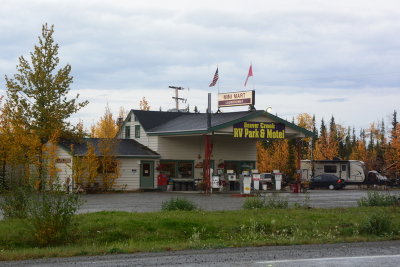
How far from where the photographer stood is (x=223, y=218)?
53.5 feet

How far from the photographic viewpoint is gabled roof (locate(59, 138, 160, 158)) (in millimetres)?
38562

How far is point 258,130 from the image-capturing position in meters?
38.8

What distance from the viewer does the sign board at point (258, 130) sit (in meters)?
37.9

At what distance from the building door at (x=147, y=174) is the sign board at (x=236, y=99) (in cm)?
696

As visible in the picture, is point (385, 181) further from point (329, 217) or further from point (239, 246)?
point (239, 246)

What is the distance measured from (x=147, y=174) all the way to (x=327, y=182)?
17.8 m

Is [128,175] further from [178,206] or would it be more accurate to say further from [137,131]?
[178,206]

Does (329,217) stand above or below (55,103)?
below

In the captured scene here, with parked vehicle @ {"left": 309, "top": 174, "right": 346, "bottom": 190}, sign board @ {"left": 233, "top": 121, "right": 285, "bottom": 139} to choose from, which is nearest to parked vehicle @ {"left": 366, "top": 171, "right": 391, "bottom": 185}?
parked vehicle @ {"left": 309, "top": 174, "right": 346, "bottom": 190}

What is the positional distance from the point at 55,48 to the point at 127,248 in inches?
1106

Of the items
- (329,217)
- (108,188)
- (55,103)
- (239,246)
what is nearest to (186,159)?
(108,188)

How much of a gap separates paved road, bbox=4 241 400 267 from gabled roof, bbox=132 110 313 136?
961 inches

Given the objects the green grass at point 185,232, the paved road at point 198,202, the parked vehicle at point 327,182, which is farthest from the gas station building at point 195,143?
the green grass at point 185,232

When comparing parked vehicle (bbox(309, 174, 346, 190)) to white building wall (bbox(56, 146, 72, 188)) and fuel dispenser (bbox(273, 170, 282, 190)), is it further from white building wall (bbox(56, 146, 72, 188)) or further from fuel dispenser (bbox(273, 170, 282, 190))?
white building wall (bbox(56, 146, 72, 188))
